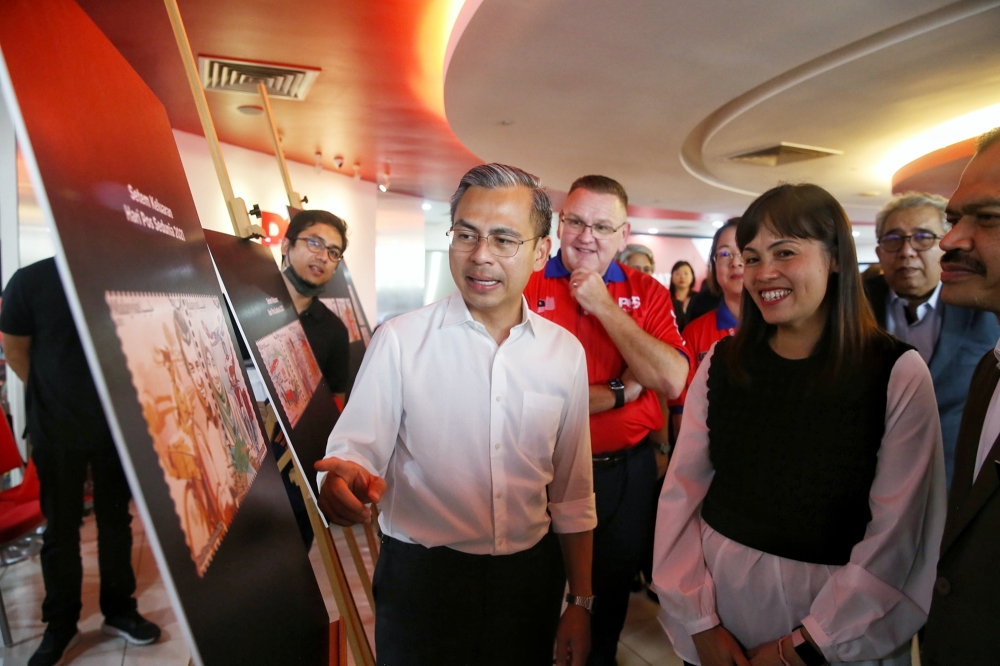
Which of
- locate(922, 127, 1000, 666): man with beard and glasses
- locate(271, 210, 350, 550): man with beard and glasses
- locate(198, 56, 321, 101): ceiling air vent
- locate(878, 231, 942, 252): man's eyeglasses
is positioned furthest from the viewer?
locate(198, 56, 321, 101): ceiling air vent

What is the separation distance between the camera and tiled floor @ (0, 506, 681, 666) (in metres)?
2.58

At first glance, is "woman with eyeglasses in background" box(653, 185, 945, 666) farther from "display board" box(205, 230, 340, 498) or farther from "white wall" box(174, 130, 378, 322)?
"white wall" box(174, 130, 378, 322)

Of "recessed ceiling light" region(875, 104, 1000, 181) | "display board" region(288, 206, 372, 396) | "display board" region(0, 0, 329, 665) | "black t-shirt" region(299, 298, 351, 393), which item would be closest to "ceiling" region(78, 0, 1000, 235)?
"recessed ceiling light" region(875, 104, 1000, 181)

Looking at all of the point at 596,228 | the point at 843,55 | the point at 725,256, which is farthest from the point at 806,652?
the point at 843,55

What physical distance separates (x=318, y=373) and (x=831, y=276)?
1.73 m

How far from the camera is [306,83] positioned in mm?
4027

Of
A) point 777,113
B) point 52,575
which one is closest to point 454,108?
point 777,113

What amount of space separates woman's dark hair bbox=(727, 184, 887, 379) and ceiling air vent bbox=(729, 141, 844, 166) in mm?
4787

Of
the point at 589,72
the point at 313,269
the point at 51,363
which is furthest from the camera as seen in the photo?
the point at 589,72

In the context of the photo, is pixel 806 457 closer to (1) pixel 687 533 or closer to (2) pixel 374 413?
(1) pixel 687 533

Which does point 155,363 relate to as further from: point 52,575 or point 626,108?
point 626,108

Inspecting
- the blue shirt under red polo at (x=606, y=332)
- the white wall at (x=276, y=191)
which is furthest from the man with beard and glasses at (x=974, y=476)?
the white wall at (x=276, y=191)

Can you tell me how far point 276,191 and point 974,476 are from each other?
6.44 m

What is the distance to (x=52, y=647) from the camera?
2521 millimetres
